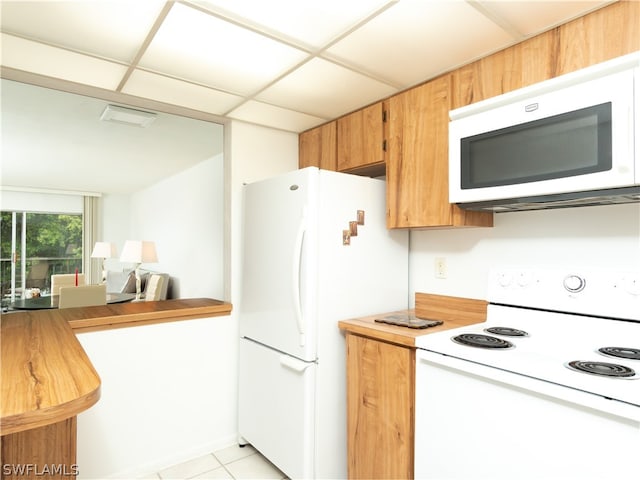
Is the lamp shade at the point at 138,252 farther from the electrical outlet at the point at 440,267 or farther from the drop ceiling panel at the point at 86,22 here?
the electrical outlet at the point at 440,267

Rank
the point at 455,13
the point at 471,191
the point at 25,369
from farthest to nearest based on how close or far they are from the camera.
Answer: the point at 471,191 → the point at 455,13 → the point at 25,369

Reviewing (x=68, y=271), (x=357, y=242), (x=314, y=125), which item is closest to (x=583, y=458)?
(x=357, y=242)

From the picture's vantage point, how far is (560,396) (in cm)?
116

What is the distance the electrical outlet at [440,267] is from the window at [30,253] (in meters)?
2.25

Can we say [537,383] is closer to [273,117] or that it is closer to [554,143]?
[554,143]

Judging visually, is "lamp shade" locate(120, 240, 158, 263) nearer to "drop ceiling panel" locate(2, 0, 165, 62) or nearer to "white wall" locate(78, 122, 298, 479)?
"white wall" locate(78, 122, 298, 479)

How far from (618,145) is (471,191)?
540mm

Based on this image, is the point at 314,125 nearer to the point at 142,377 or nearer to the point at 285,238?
the point at 285,238

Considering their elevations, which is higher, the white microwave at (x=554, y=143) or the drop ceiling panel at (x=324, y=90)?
the drop ceiling panel at (x=324, y=90)

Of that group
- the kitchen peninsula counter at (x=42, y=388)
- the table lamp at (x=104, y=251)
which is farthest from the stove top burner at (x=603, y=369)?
the table lamp at (x=104, y=251)

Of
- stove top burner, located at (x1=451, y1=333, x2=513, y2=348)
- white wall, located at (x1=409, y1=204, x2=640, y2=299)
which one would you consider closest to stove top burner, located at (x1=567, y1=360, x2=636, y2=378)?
stove top burner, located at (x1=451, y1=333, x2=513, y2=348)

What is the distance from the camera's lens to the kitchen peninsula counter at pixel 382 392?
5.45 feet

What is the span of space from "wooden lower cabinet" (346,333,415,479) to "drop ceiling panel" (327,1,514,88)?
4.32ft

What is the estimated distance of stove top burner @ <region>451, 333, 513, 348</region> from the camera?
1487 mm
